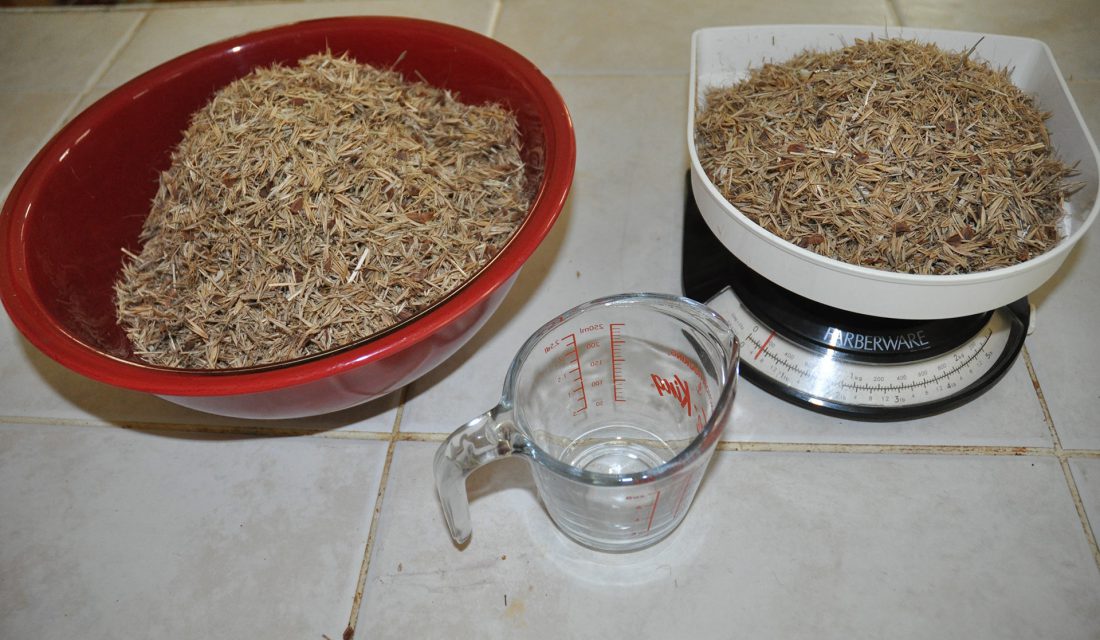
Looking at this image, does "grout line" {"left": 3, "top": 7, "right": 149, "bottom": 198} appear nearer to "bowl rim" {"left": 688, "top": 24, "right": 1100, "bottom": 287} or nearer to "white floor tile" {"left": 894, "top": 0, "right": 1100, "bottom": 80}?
"bowl rim" {"left": 688, "top": 24, "right": 1100, "bottom": 287}

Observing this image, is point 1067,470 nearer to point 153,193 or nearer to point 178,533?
point 178,533

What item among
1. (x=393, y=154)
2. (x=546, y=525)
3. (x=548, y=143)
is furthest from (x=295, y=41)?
(x=546, y=525)

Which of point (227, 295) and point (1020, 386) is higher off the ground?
point (227, 295)

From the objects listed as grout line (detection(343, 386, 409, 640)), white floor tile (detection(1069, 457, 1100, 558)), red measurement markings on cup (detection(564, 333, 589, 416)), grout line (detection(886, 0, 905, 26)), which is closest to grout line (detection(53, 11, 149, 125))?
grout line (detection(343, 386, 409, 640))

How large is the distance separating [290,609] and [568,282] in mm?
434

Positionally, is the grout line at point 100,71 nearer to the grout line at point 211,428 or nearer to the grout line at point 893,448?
the grout line at point 211,428

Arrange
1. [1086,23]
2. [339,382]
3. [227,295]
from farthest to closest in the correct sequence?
[1086,23] < [227,295] < [339,382]

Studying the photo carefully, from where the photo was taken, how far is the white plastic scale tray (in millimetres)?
617

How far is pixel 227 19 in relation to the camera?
1.32 metres

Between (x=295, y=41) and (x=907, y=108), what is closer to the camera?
(x=907, y=108)

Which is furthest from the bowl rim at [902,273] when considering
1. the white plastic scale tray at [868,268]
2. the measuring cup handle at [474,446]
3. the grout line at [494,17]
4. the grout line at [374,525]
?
the grout line at [494,17]

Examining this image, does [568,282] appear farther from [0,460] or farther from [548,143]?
[0,460]

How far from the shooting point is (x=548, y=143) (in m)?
0.77

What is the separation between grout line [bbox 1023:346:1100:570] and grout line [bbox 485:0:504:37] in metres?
0.85
